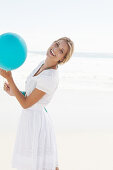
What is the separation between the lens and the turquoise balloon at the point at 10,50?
5.35ft

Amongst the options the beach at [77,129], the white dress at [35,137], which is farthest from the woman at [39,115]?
the beach at [77,129]

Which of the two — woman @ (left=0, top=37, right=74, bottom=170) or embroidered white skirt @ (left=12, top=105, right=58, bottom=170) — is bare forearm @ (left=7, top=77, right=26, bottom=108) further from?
embroidered white skirt @ (left=12, top=105, right=58, bottom=170)

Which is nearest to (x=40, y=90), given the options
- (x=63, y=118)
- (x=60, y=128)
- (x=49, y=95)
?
(x=49, y=95)

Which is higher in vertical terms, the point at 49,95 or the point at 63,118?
the point at 49,95

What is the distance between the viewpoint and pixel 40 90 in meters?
1.73

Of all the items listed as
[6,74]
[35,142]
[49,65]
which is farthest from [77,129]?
[6,74]

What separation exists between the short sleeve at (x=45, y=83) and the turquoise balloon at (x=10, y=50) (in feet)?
0.59

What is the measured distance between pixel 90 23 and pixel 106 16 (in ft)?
4.69

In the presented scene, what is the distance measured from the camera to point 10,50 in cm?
163

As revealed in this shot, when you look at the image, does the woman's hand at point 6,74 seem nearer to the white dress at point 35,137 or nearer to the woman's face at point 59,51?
the white dress at point 35,137

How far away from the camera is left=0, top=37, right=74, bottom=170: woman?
174 cm

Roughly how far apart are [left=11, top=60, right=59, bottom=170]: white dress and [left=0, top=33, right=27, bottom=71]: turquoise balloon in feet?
0.63

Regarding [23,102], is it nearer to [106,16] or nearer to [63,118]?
[63,118]

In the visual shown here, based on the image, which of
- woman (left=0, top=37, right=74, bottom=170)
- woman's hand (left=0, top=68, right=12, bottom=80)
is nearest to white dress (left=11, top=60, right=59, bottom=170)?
woman (left=0, top=37, right=74, bottom=170)
